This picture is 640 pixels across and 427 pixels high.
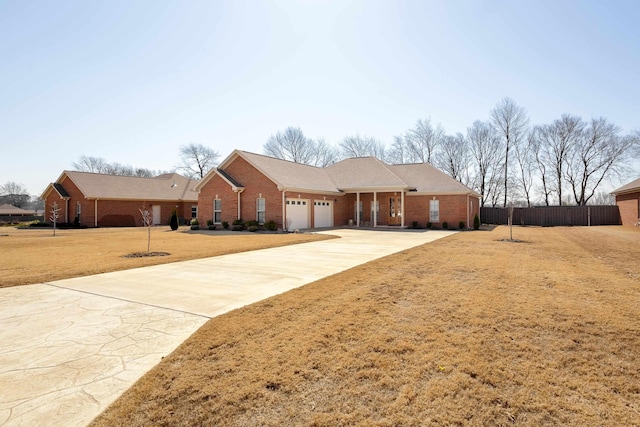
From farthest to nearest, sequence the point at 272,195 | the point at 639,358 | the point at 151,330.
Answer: the point at 272,195 → the point at 151,330 → the point at 639,358

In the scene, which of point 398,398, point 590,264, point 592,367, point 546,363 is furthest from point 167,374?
point 590,264

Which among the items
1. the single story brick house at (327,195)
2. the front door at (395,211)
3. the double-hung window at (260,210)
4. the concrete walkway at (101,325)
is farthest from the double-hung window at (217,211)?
the concrete walkway at (101,325)

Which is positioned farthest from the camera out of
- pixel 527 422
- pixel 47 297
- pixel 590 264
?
pixel 590 264

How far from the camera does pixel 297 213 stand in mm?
24344

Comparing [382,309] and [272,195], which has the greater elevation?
[272,195]

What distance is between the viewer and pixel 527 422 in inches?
106

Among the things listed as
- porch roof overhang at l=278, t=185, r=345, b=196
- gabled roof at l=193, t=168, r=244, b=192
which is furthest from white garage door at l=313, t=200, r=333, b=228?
gabled roof at l=193, t=168, r=244, b=192

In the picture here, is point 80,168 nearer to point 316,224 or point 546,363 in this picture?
point 316,224

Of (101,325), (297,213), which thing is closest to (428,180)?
(297,213)

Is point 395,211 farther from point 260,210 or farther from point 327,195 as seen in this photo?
point 260,210

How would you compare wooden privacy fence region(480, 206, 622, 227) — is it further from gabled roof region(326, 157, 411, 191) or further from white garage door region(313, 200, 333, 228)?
white garage door region(313, 200, 333, 228)

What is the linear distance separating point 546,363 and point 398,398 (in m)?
1.76

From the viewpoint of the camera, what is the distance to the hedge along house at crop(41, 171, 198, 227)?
3106 centimetres

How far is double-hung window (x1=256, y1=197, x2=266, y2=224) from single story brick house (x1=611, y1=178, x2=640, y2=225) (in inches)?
1029
